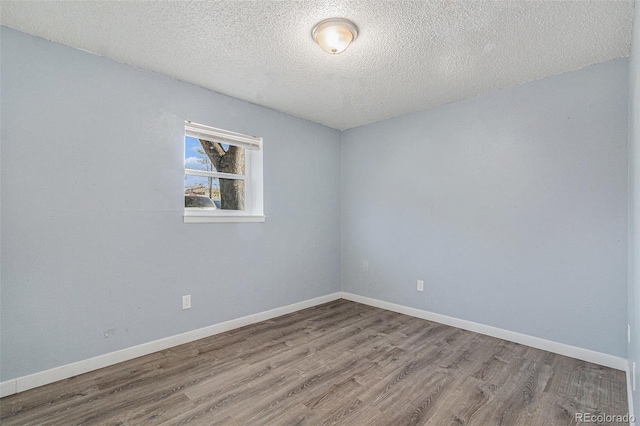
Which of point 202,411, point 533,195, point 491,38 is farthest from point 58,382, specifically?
point 533,195

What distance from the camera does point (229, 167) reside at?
3.31 metres

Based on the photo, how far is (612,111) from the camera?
7.81 feet

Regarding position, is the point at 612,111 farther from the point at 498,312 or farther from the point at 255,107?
the point at 255,107

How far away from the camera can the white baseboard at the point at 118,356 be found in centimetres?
201

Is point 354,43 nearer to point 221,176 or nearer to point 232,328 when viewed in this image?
point 221,176

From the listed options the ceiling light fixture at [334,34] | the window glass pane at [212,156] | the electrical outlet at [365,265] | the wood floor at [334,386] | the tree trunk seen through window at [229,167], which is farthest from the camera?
the electrical outlet at [365,265]

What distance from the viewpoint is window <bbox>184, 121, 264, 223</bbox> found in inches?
117

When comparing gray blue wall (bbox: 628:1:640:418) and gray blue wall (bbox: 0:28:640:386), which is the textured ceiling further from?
gray blue wall (bbox: 628:1:640:418)

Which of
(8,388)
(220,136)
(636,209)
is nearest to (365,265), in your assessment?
(220,136)

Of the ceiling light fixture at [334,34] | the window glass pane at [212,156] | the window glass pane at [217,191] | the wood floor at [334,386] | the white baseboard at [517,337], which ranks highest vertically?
the ceiling light fixture at [334,34]

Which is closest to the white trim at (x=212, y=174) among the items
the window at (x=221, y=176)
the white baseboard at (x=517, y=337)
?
the window at (x=221, y=176)

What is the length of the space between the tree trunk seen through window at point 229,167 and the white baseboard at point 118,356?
121cm

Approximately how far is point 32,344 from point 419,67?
3.46 meters

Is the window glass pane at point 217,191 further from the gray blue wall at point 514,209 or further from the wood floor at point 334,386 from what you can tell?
the gray blue wall at point 514,209
